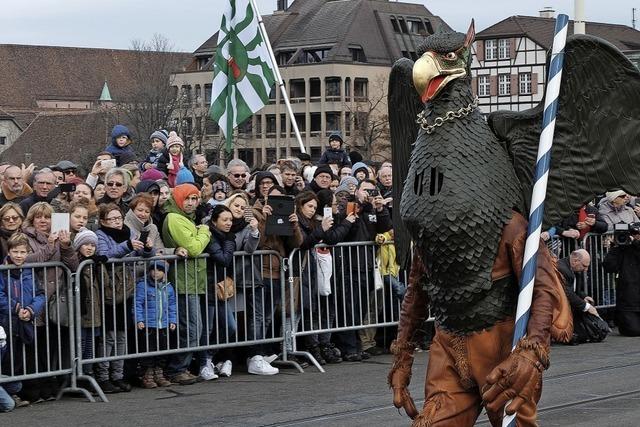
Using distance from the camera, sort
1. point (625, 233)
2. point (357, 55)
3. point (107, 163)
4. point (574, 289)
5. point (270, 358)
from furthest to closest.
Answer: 1. point (357, 55)
2. point (625, 233)
3. point (574, 289)
4. point (107, 163)
5. point (270, 358)

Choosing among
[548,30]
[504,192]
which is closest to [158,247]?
[504,192]

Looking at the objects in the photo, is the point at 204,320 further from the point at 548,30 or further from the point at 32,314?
the point at 548,30

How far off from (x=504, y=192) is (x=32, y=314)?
17.9 feet

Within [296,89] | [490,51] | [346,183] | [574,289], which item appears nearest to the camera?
[346,183]

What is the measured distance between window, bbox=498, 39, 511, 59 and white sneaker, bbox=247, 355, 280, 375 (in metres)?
83.0

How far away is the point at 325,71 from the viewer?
102 m

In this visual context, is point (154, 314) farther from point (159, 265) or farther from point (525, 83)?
point (525, 83)

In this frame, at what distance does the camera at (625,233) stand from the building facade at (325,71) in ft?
258

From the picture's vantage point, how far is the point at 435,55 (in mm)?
6039

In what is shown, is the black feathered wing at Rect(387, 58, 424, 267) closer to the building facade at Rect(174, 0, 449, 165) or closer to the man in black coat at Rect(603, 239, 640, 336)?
the man in black coat at Rect(603, 239, 640, 336)

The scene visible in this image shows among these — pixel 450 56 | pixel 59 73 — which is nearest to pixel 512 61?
pixel 59 73

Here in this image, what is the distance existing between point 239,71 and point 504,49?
78.6m

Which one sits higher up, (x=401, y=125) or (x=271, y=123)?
(x=271, y=123)

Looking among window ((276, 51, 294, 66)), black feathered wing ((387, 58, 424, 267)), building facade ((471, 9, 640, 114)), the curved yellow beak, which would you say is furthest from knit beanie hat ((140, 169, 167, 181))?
window ((276, 51, 294, 66))
